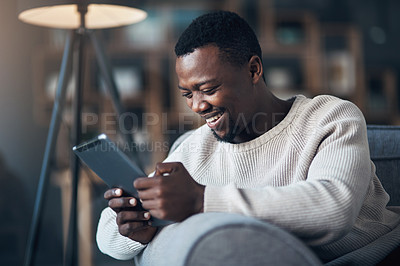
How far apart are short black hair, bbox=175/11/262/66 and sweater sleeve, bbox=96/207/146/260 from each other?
18.4 inches

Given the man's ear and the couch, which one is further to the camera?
the man's ear

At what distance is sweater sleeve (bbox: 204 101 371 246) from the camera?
80 cm

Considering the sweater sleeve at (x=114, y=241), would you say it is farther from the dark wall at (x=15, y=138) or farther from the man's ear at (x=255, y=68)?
the dark wall at (x=15, y=138)

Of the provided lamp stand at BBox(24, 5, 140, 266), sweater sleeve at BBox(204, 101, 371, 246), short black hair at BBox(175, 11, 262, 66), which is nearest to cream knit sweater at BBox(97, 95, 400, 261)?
sweater sleeve at BBox(204, 101, 371, 246)

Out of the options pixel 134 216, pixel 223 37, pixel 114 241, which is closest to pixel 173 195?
pixel 134 216

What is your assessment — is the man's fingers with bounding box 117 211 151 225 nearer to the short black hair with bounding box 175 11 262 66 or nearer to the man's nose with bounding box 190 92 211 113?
the man's nose with bounding box 190 92 211 113

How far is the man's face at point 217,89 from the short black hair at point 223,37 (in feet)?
0.06

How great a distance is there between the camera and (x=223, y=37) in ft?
3.69

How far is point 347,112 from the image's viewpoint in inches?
41.9

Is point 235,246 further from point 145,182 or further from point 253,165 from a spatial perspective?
point 253,165

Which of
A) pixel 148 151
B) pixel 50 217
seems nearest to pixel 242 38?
pixel 148 151

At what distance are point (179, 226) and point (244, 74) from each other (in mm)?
510

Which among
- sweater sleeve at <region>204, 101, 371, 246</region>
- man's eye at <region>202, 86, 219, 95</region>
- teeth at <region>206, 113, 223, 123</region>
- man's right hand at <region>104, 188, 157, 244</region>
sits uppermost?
man's eye at <region>202, 86, 219, 95</region>

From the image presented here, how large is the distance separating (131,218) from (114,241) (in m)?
0.16
